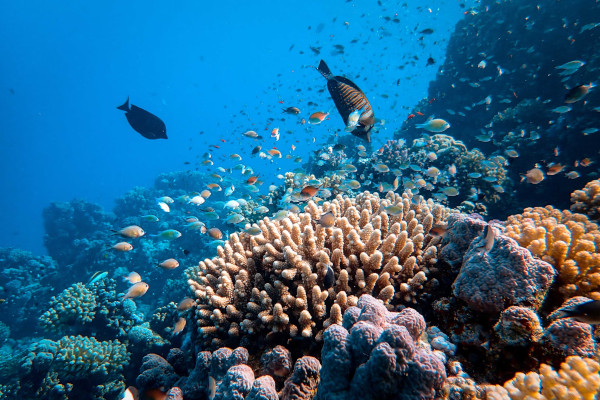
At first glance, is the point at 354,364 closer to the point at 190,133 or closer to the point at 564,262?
the point at 564,262

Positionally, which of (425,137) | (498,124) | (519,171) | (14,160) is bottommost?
(519,171)

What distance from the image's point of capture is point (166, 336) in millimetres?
6992

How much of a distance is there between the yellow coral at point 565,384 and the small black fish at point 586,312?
1.38 ft

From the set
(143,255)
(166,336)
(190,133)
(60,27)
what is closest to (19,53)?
(60,27)

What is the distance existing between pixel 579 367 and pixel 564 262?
1427 mm

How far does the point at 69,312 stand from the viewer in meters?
6.91

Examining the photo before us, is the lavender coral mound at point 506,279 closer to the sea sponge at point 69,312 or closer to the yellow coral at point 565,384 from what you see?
the yellow coral at point 565,384

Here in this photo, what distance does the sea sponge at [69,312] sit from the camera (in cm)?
689

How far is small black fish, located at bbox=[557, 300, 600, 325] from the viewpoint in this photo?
1605 mm

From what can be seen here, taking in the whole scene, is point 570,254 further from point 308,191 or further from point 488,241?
point 308,191

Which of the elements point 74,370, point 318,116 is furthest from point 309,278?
point 74,370

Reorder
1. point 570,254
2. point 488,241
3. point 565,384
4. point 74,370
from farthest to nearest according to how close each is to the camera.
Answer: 1. point 74,370
2. point 570,254
3. point 488,241
4. point 565,384

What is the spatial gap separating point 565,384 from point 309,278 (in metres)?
1.98

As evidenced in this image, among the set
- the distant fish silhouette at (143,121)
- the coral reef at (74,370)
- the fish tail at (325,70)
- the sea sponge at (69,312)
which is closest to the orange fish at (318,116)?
the fish tail at (325,70)
